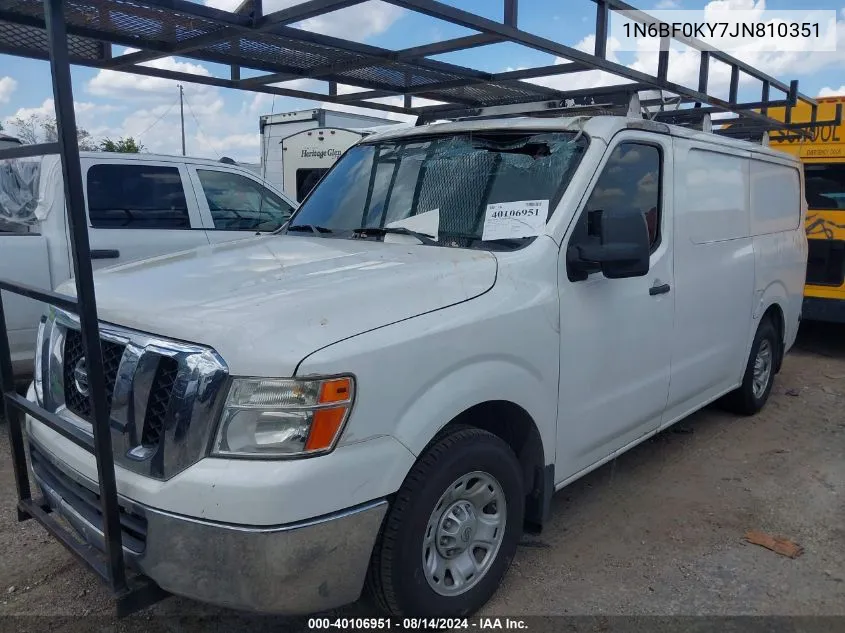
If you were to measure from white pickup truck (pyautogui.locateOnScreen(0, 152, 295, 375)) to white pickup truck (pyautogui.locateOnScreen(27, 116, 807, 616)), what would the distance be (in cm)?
212

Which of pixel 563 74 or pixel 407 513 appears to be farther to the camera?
pixel 563 74

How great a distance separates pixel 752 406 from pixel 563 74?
326 cm

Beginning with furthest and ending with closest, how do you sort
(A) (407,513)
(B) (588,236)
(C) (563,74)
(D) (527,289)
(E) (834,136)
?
(E) (834,136) → (C) (563,74) → (B) (588,236) → (D) (527,289) → (A) (407,513)

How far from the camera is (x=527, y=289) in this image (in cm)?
292

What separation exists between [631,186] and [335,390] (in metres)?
2.22

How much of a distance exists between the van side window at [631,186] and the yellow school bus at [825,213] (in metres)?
4.66

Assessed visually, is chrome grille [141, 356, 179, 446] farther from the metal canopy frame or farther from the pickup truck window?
the pickup truck window

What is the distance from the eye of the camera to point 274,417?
215cm

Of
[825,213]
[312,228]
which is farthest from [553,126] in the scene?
[825,213]

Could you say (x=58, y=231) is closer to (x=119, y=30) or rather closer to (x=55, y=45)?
(x=119, y=30)

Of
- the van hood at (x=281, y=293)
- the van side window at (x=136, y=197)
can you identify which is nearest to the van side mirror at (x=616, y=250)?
the van hood at (x=281, y=293)

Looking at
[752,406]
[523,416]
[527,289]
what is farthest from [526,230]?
[752,406]

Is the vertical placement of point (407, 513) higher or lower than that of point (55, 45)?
lower

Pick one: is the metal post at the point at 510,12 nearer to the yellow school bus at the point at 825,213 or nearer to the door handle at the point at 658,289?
the door handle at the point at 658,289
